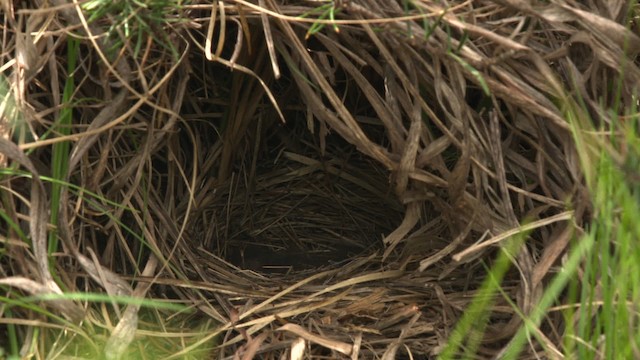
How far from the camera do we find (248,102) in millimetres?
1801

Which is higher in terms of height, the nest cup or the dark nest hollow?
the dark nest hollow

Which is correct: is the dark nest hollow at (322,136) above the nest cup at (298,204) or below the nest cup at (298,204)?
above

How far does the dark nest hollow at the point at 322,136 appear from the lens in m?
1.24

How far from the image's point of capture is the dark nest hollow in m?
1.24

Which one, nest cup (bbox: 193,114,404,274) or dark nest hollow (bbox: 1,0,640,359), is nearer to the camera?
dark nest hollow (bbox: 1,0,640,359)

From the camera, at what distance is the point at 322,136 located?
61.2 inches

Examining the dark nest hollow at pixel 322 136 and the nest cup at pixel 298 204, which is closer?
the dark nest hollow at pixel 322 136

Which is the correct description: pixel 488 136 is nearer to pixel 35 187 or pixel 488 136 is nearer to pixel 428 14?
pixel 428 14

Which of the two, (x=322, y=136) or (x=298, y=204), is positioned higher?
(x=322, y=136)

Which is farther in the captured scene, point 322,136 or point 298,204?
point 298,204

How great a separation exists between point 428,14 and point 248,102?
0.69 m

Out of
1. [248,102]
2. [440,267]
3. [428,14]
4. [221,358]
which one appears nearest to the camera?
[428,14]

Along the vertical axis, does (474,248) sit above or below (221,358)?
above

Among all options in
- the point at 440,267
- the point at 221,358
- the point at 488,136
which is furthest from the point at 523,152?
the point at 221,358
